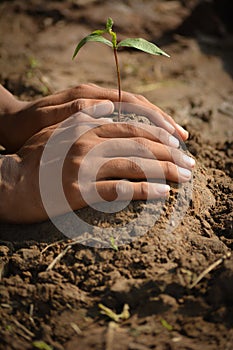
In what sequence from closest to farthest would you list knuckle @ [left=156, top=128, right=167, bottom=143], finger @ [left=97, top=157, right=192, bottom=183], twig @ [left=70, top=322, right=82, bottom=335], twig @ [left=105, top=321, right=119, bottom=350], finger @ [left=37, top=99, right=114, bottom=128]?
twig @ [left=105, top=321, right=119, bottom=350], twig @ [left=70, top=322, right=82, bottom=335], finger @ [left=97, top=157, right=192, bottom=183], knuckle @ [left=156, top=128, right=167, bottom=143], finger @ [left=37, top=99, right=114, bottom=128]

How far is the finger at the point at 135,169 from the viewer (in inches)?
87.8

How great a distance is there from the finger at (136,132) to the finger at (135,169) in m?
0.13

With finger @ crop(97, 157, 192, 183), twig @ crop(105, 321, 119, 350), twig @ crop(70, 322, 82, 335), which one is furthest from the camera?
finger @ crop(97, 157, 192, 183)

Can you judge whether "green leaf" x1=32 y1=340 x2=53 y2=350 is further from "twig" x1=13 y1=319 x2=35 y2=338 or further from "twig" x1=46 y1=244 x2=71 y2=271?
"twig" x1=46 y1=244 x2=71 y2=271

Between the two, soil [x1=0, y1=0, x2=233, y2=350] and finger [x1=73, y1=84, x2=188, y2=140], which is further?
finger [x1=73, y1=84, x2=188, y2=140]

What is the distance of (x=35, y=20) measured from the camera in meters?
4.73

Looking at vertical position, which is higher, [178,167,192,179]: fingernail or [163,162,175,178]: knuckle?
[163,162,175,178]: knuckle

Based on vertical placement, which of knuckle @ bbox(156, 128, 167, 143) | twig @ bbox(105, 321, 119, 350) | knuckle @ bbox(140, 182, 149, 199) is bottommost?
twig @ bbox(105, 321, 119, 350)

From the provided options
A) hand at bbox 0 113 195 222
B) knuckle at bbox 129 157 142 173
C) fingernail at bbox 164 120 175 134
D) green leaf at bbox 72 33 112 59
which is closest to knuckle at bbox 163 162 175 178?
hand at bbox 0 113 195 222

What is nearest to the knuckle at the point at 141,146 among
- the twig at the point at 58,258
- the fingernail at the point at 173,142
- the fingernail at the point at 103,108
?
the fingernail at the point at 173,142

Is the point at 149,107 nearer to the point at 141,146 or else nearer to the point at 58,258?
the point at 141,146

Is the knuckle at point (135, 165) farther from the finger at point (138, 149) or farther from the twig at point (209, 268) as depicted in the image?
the twig at point (209, 268)

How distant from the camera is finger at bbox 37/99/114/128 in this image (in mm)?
2451

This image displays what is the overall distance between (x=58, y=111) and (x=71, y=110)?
0.27 ft
